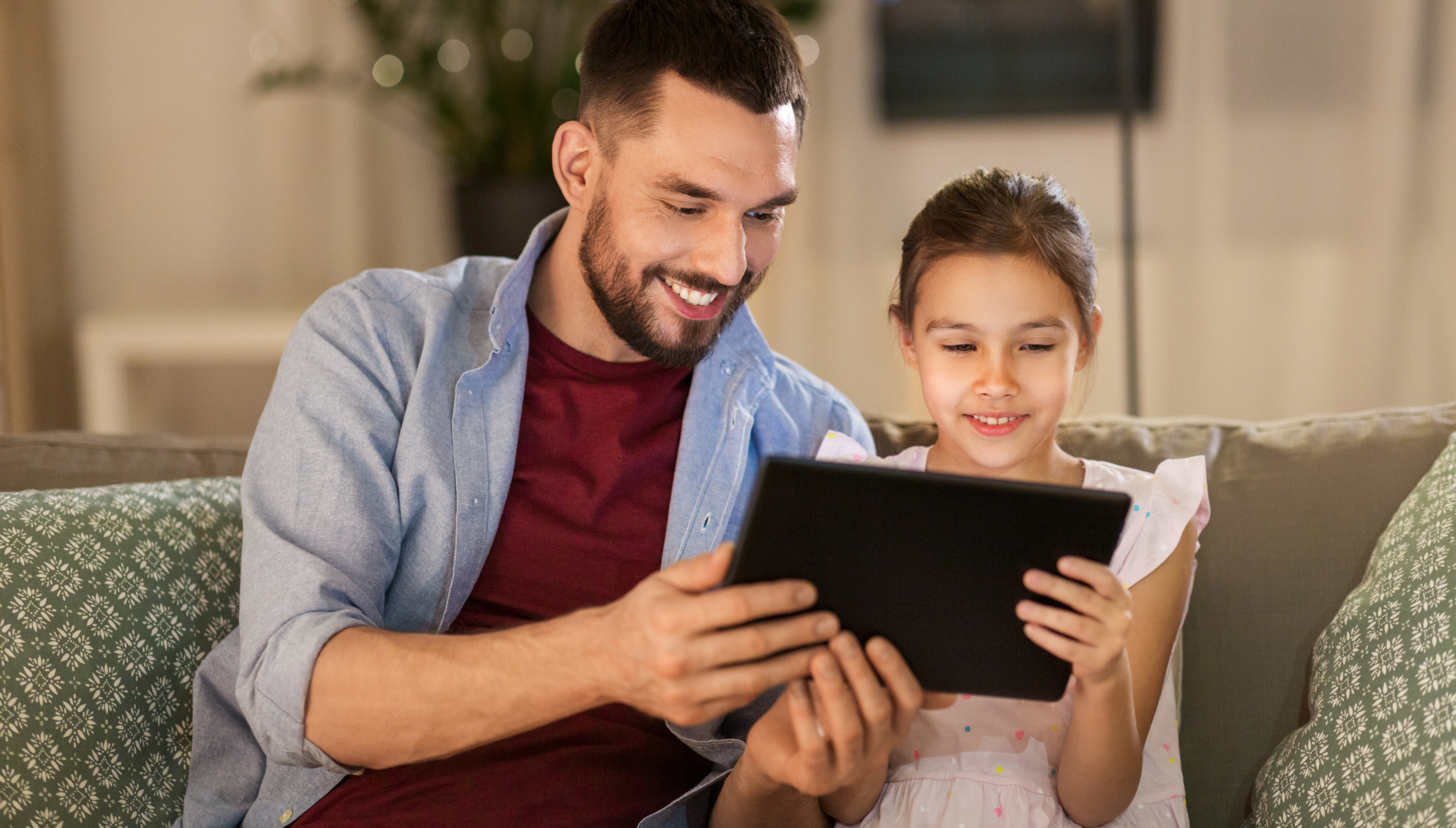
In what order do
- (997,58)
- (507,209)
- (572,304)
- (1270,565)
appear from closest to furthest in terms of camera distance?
(1270,565) < (572,304) < (507,209) < (997,58)

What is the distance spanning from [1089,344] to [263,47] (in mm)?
2409

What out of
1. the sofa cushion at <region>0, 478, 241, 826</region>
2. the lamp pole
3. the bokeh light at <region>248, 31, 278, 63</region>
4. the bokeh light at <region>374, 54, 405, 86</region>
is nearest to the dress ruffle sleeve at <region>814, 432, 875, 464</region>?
the sofa cushion at <region>0, 478, 241, 826</region>

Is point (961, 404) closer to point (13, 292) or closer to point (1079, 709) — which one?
point (1079, 709)

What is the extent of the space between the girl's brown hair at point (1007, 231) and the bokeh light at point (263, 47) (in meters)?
2.21

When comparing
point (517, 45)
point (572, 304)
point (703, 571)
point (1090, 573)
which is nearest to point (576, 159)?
point (572, 304)

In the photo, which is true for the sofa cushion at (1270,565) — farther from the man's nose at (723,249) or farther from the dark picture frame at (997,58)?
the dark picture frame at (997,58)

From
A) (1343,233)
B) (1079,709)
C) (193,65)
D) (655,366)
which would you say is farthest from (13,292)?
(1343,233)

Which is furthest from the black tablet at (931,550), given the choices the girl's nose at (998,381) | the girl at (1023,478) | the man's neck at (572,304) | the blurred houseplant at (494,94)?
the blurred houseplant at (494,94)

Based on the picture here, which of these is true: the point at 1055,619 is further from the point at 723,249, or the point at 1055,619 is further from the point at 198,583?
the point at 198,583

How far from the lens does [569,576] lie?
1252 millimetres

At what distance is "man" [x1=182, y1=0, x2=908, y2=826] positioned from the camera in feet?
3.28

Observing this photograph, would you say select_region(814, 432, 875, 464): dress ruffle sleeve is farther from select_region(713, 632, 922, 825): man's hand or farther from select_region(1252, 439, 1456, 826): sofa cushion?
select_region(1252, 439, 1456, 826): sofa cushion

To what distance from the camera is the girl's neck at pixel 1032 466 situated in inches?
47.7

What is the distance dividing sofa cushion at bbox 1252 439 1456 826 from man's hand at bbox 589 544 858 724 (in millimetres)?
496
